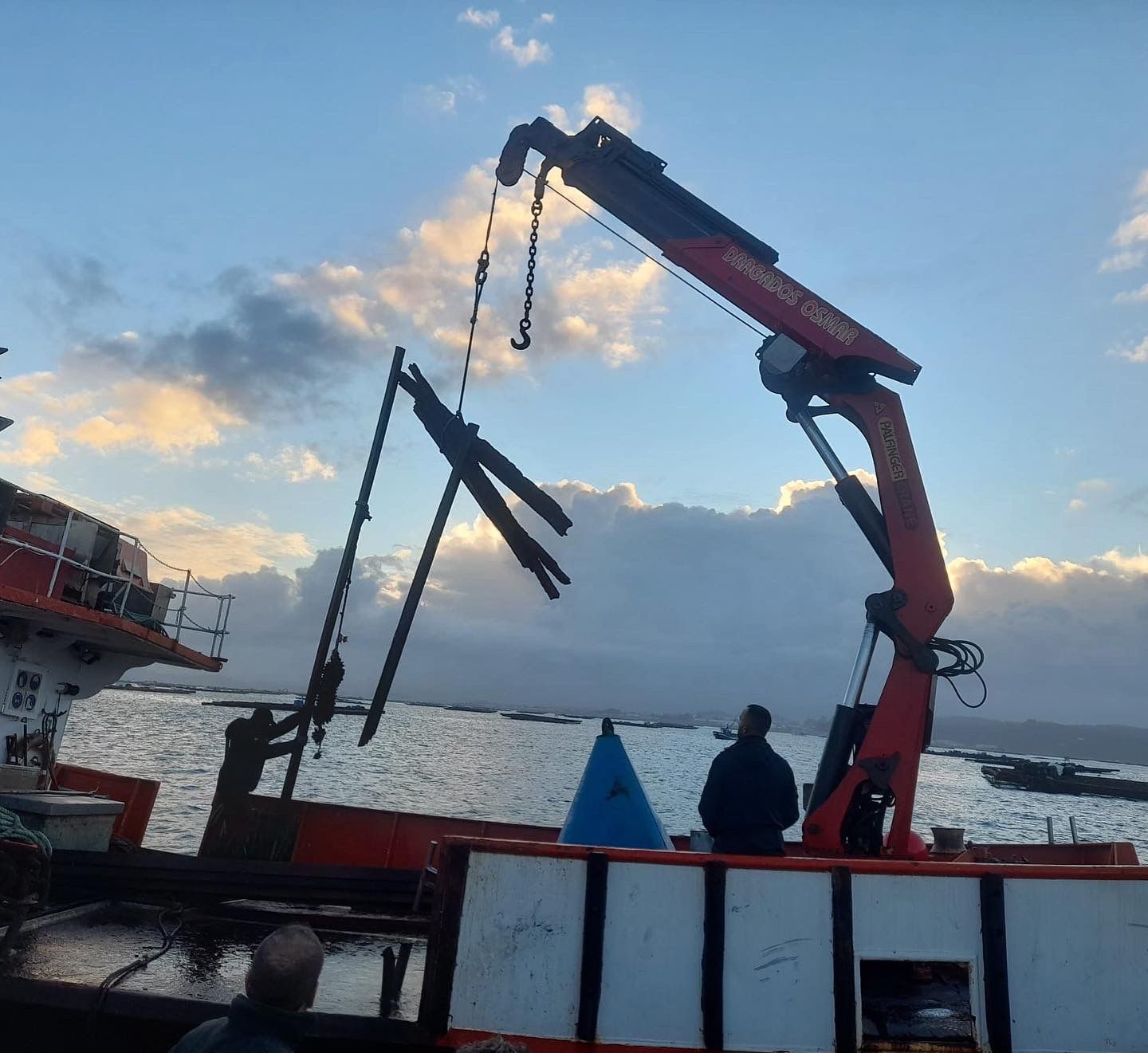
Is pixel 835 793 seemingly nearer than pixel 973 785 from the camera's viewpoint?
Yes

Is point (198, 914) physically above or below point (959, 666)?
below

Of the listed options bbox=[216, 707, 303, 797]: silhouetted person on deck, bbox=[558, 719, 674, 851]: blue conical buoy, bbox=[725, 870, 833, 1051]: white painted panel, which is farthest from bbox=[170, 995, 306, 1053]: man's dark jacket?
bbox=[216, 707, 303, 797]: silhouetted person on deck

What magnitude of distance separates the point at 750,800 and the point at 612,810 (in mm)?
1169

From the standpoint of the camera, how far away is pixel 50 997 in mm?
5332

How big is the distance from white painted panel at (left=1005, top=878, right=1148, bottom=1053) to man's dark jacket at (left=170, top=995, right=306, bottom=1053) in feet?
14.8

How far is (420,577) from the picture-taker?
8836mm

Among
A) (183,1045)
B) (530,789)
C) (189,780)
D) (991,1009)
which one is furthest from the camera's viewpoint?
(530,789)

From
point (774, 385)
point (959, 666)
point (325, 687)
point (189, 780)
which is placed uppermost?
point (774, 385)

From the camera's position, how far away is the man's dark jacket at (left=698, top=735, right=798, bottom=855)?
626 cm

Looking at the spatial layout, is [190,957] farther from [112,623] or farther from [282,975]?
[112,623]

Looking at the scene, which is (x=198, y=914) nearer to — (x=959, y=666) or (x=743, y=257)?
(x=959, y=666)

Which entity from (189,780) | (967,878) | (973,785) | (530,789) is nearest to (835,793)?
(967,878)

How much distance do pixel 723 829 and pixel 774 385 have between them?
4971 millimetres

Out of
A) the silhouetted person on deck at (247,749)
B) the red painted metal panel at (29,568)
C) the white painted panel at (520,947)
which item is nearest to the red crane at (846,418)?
the white painted panel at (520,947)
